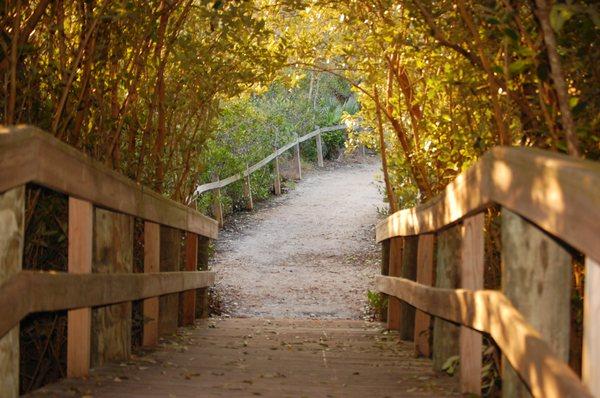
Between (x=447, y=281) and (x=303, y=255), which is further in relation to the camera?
(x=303, y=255)

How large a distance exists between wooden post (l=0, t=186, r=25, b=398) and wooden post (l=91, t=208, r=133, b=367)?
150cm

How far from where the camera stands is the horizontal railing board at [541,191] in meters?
2.09

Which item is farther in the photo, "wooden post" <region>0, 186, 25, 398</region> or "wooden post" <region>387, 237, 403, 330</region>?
"wooden post" <region>387, 237, 403, 330</region>

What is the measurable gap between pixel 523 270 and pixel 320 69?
6.62m

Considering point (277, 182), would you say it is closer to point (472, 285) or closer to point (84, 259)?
point (84, 259)

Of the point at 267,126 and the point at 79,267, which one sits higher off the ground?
the point at 267,126

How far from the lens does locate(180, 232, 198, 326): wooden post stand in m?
8.55

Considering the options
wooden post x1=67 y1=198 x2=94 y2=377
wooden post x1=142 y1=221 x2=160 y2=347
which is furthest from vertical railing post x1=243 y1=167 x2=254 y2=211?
wooden post x1=67 y1=198 x2=94 y2=377

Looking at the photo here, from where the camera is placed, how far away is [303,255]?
16.5 metres

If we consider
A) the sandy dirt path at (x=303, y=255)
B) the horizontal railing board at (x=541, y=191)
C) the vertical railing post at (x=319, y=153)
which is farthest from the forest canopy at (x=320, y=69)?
the vertical railing post at (x=319, y=153)

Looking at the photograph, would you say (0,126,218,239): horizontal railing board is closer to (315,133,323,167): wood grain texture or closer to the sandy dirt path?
the sandy dirt path

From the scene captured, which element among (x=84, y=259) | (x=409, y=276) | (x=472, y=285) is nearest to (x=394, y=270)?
(x=409, y=276)

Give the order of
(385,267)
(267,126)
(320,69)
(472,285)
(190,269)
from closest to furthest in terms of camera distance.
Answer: (472,285), (190,269), (385,267), (320,69), (267,126)

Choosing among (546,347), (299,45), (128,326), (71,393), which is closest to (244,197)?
(299,45)
